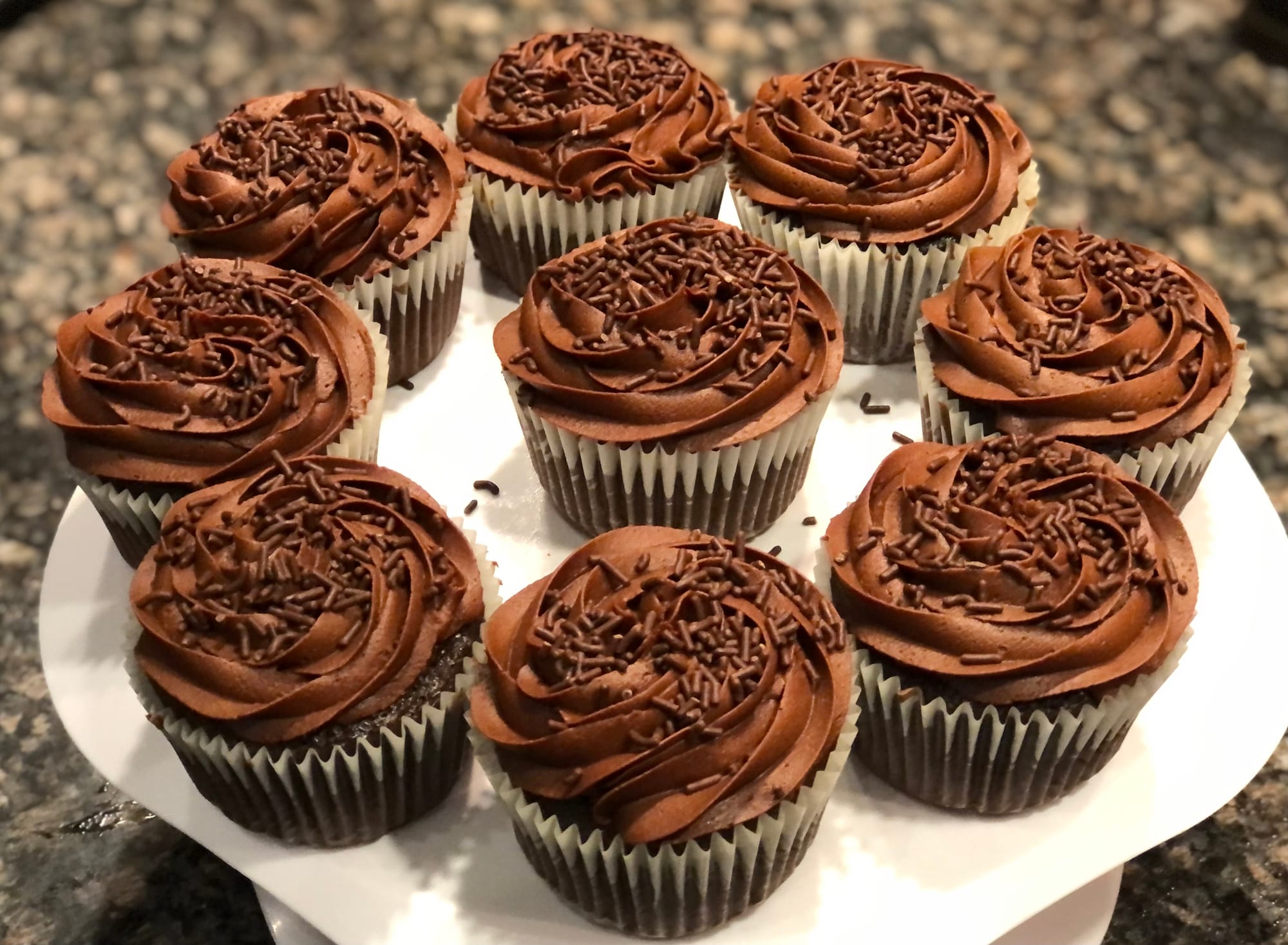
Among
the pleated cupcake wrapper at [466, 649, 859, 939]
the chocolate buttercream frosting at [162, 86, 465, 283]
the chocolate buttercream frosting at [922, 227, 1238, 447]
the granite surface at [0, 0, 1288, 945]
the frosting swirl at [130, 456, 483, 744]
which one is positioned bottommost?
the granite surface at [0, 0, 1288, 945]

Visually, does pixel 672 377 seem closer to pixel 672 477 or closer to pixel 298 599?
pixel 672 477

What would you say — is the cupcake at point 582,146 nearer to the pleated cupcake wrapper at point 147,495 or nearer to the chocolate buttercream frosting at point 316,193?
the chocolate buttercream frosting at point 316,193

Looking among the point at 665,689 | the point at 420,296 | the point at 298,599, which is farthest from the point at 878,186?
the point at 298,599

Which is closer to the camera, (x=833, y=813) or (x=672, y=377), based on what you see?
(x=833, y=813)

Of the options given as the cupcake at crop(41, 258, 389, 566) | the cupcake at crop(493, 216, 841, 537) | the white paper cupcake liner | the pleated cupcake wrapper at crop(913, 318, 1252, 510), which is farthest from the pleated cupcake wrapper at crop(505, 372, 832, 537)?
the white paper cupcake liner

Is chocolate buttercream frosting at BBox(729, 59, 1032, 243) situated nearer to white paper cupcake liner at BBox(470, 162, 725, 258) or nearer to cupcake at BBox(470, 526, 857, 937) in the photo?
white paper cupcake liner at BBox(470, 162, 725, 258)
